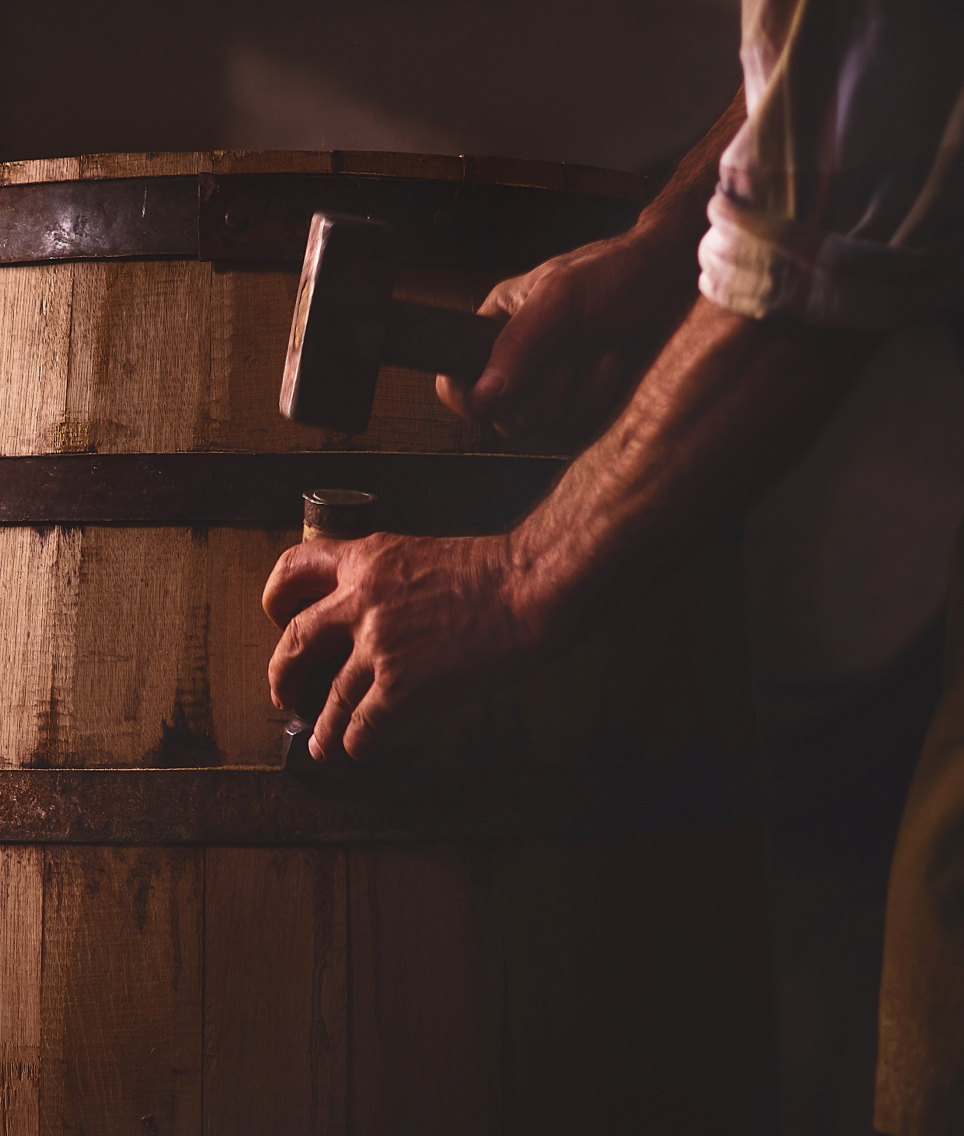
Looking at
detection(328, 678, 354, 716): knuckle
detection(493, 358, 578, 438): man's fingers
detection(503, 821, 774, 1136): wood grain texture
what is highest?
detection(493, 358, 578, 438): man's fingers

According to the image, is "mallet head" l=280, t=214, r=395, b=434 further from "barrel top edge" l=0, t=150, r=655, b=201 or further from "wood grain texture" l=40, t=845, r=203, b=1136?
"wood grain texture" l=40, t=845, r=203, b=1136

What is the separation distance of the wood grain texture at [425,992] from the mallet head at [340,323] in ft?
1.27

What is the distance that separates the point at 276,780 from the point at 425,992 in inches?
9.0

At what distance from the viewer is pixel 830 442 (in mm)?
1367

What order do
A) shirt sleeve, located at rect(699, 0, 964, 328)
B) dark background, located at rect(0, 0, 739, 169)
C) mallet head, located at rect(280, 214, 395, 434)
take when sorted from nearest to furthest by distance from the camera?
shirt sleeve, located at rect(699, 0, 964, 328), mallet head, located at rect(280, 214, 395, 434), dark background, located at rect(0, 0, 739, 169)

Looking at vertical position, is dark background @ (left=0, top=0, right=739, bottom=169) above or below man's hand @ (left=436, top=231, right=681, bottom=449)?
above

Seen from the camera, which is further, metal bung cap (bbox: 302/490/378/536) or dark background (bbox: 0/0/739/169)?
dark background (bbox: 0/0/739/169)

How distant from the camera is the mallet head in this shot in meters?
0.57

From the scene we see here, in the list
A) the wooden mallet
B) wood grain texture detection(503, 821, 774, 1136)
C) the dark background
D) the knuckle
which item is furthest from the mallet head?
the dark background

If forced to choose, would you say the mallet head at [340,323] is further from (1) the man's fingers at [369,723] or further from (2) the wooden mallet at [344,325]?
(1) the man's fingers at [369,723]

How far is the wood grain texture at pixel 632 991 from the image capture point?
2.27 ft

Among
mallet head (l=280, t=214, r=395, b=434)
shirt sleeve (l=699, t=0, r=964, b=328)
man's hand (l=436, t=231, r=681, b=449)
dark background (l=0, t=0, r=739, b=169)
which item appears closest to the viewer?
shirt sleeve (l=699, t=0, r=964, b=328)

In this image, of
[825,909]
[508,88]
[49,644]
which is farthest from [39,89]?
[825,909]

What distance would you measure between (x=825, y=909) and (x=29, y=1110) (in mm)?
1219
